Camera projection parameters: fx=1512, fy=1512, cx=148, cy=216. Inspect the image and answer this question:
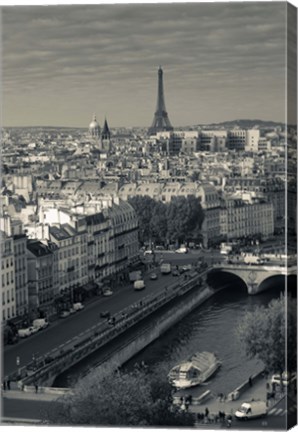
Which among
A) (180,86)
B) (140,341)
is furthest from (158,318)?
(180,86)

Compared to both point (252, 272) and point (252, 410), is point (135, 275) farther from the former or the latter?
point (252, 410)

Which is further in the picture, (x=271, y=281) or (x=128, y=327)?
(x=128, y=327)

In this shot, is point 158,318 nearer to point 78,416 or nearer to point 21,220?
point 21,220

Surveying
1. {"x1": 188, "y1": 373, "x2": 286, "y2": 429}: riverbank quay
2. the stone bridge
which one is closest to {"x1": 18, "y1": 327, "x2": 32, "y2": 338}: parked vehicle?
{"x1": 188, "y1": 373, "x2": 286, "y2": 429}: riverbank quay

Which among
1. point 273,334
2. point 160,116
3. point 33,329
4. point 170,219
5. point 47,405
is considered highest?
point 160,116

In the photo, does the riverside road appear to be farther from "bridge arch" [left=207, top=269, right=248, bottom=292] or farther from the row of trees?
"bridge arch" [left=207, top=269, right=248, bottom=292]

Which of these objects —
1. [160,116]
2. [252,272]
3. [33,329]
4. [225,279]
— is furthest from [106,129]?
[225,279]
